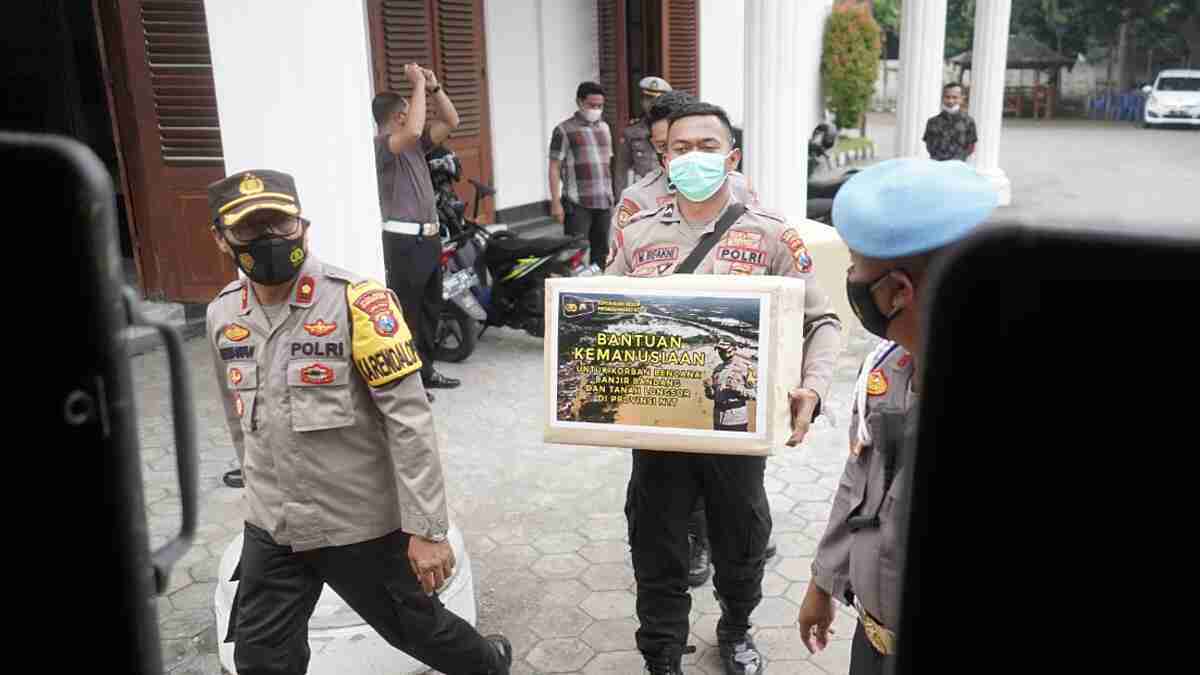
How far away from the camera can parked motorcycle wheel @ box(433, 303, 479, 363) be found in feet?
21.3

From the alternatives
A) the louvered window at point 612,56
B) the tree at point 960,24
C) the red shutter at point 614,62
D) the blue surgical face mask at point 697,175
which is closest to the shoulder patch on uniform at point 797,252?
the blue surgical face mask at point 697,175

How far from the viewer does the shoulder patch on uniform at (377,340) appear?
2.31m

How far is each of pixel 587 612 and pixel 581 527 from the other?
69cm

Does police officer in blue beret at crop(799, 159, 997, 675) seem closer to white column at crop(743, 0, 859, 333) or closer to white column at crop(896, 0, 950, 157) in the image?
white column at crop(743, 0, 859, 333)

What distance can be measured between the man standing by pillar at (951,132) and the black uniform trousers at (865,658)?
353 inches

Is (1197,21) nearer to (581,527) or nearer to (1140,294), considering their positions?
(581,527)

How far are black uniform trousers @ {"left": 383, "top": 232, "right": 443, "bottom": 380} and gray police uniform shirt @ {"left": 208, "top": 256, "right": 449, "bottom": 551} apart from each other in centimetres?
298

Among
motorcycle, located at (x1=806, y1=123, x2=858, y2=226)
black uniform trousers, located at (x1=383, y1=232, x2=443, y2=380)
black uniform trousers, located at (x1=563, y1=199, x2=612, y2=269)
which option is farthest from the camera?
motorcycle, located at (x1=806, y1=123, x2=858, y2=226)

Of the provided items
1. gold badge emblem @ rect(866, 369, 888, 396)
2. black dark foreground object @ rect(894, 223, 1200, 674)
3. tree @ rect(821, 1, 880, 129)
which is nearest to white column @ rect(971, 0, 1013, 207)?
tree @ rect(821, 1, 880, 129)

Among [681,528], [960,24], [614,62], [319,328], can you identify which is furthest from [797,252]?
[960,24]

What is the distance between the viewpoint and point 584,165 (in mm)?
7453

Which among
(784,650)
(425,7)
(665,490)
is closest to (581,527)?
(784,650)

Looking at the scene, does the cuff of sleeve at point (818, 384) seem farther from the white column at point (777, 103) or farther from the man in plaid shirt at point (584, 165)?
the man in plaid shirt at point (584, 165)

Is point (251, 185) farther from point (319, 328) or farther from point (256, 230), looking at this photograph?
point (319, 328)
